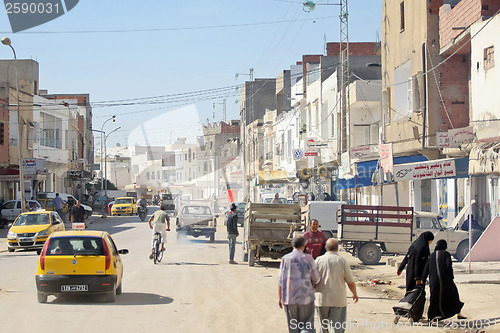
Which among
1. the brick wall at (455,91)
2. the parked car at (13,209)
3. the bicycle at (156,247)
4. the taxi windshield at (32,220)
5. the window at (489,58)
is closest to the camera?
the window at (489,58)

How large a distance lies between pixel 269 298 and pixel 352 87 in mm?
26350

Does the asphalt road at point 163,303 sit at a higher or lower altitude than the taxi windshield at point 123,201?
lower

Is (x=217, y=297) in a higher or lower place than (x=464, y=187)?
lower

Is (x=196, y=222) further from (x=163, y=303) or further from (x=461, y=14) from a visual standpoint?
(x=163, y=303)

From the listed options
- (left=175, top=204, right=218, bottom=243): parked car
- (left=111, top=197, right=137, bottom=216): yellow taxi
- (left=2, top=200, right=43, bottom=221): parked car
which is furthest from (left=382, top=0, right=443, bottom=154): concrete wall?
(left=111, top=197, right=137, bottom=216): yellow taxi

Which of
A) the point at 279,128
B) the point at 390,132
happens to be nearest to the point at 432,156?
the point at 390,132

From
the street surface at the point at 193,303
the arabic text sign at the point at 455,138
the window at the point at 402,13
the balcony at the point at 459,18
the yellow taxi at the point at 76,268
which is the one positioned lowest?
the street surface at the point at 193,303

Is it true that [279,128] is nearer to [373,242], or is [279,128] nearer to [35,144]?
[35,144]

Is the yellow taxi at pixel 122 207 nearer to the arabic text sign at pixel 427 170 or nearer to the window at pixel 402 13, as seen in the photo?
the window at pixel 402 13

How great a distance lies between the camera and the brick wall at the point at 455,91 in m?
26.6

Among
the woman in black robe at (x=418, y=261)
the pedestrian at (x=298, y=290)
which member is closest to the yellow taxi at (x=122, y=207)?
the woman in black robe at (x=418, y=261)

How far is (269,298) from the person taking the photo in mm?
14539

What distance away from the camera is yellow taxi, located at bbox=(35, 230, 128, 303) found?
1338 centimetres

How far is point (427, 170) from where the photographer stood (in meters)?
22.1
